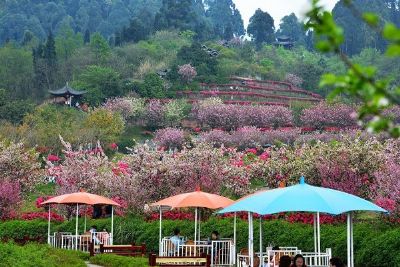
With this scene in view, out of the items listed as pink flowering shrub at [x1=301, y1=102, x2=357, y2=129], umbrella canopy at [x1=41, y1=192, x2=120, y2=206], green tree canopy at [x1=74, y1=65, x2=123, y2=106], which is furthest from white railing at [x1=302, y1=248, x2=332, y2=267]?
green tree canopy at [x1=74, y1=65, x2=123, y2=106]

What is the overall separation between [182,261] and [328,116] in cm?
5288

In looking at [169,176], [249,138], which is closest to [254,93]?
[249,138]

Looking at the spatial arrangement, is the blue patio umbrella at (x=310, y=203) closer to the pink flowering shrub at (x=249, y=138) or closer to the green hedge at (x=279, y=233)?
the green hedge at (x=279, y=233)

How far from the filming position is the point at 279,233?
20.2 meters

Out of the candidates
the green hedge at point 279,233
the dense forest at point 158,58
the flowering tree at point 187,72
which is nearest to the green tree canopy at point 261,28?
the dense forest at point 158,58

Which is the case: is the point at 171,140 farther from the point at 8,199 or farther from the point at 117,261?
the point at 117,261

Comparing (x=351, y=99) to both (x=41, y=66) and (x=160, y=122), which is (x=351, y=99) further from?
(x=41, y=66)

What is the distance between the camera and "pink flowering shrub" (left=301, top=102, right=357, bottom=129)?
221ft

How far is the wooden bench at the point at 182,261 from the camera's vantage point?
15969 millimetres

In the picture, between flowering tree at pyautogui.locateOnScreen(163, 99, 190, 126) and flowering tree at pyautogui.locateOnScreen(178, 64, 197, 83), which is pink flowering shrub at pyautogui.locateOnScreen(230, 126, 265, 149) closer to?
flowering tree at pyautogui.locateOnScreen(163, 99, 190, 126)

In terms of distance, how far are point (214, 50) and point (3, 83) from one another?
27805mm

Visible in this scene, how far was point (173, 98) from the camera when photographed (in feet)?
260

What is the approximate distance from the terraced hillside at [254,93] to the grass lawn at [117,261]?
58.5 meters

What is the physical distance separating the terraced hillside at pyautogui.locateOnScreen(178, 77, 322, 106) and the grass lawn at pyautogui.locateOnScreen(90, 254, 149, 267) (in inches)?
2303
